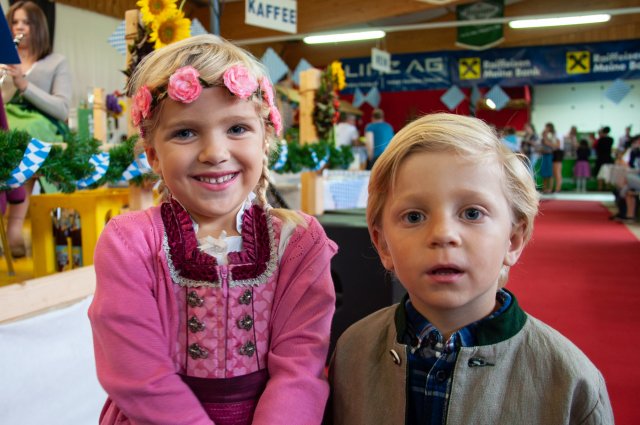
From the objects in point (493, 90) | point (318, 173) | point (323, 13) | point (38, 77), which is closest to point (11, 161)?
point (38, 77)

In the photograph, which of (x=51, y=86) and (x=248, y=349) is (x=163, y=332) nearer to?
(x=248, y=349)

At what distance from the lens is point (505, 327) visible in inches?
36.9

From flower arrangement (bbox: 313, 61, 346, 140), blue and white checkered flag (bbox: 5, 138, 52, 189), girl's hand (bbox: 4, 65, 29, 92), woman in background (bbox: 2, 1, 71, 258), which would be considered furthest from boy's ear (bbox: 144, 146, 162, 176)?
flower arrangement (bbox: 313, 61, 346, 140)

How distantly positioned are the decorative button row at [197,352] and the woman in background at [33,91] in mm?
1934

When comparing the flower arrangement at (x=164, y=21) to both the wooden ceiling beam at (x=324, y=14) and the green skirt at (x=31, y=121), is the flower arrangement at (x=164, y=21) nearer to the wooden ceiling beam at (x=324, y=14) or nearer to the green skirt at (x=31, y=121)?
the green skirt at (x=31, y=121)

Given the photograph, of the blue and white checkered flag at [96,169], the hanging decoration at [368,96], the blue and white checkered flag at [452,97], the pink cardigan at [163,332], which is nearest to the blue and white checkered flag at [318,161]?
the blue and white checkered flag at [96,169]

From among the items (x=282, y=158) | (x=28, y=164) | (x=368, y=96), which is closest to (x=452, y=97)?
(x=368, y=96)

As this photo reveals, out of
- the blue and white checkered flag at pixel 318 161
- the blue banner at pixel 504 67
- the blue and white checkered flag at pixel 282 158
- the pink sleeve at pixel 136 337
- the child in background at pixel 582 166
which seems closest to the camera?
the pink sleeve at pixel 136 337

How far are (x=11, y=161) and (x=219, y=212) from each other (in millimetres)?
863

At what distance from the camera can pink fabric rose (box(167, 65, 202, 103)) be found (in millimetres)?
1008

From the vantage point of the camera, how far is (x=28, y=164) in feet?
5.44

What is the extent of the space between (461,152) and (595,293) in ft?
10.9

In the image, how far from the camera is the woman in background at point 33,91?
8.64 ft

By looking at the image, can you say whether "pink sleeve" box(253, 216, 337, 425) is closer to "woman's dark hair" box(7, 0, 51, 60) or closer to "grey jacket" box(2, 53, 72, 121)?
"grey jacket" box(2, 53, 72, 121)
